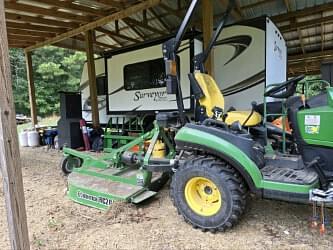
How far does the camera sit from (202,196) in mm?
2545

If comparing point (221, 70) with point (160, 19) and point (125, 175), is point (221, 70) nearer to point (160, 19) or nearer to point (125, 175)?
point (125, 175)

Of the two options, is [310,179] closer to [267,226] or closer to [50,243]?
[267,226]

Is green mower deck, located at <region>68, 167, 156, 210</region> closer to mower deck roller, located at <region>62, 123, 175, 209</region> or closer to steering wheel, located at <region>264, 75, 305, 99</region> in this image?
mower deck roller, located at <region>62, 123, 175, 209</region>

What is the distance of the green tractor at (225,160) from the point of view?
2.14 m

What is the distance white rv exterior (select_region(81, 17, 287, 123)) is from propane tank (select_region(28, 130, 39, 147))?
2468 millimetres

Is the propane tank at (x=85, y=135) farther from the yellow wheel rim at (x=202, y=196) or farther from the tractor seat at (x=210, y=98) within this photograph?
the yellow wheel rim at (x=202, y=196)

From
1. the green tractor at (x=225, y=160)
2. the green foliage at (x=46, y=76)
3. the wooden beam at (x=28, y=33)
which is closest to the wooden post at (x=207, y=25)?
the green tractor at (x=225, y=160)

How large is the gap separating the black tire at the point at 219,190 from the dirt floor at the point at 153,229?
4.0 inches

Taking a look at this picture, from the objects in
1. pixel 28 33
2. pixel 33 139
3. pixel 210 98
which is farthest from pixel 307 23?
pixel 33 139

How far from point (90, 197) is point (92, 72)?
4.37m

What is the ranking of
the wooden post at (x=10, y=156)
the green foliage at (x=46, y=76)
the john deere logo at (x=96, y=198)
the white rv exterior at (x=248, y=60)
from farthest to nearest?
the green foliage at (x=46, y=76) → the white rv exterior at (x=248, y=60) → the john deere logo at (x=96, y=198) → the wooden post at (x=10, y=156)

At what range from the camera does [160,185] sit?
3.38 metres

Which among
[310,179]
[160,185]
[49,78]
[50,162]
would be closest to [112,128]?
[50,162]

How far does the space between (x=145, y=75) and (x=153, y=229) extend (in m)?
4.47
